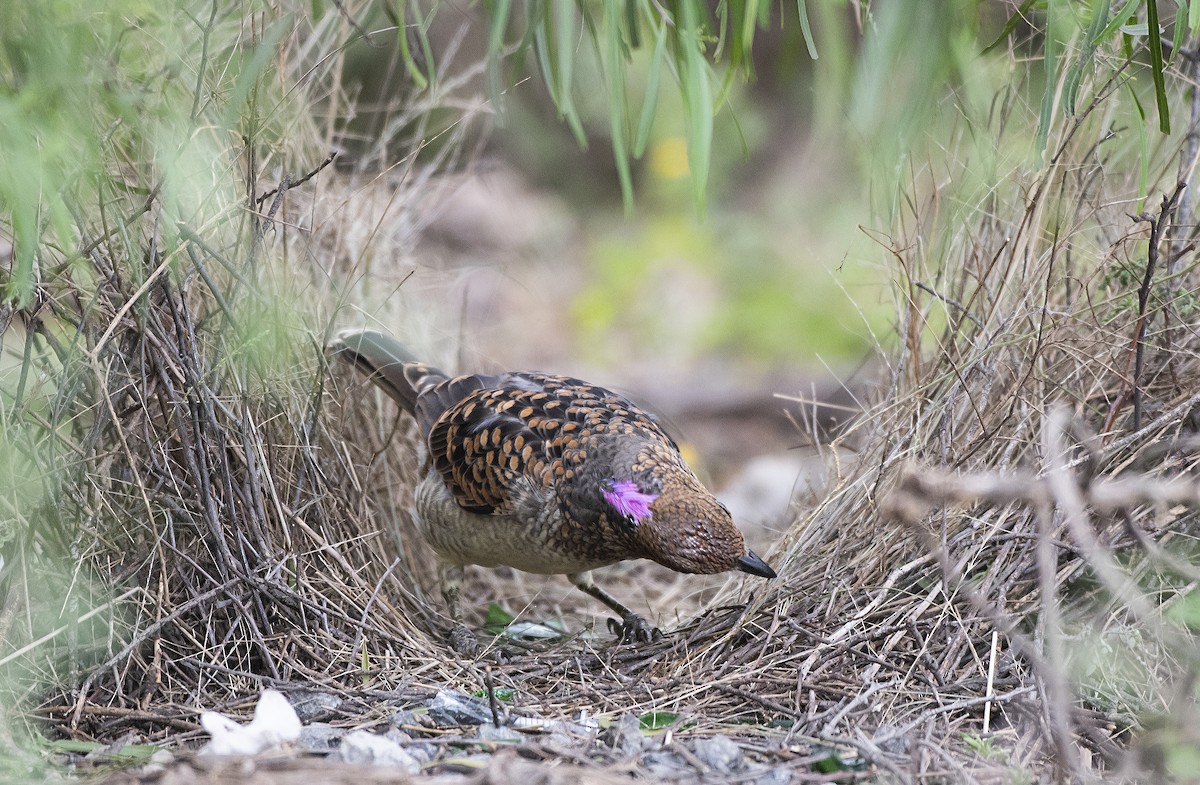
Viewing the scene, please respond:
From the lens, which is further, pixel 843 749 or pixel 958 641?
pixel 958 641

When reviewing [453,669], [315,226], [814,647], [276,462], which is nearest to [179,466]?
[276,462]

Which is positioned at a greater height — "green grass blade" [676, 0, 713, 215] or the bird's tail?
"green grass blade" [676, 0, 713, 215]

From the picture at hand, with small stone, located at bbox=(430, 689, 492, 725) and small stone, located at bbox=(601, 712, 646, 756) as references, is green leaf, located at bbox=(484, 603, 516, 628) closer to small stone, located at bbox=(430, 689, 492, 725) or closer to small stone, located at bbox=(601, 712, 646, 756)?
small stone, located at bbox=(430, 689, 492, 725)

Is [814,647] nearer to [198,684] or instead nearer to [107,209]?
[198,684]

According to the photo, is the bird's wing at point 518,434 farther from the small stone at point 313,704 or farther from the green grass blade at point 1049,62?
the green grass blade at point 1049,62

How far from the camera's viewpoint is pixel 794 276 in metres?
9.62

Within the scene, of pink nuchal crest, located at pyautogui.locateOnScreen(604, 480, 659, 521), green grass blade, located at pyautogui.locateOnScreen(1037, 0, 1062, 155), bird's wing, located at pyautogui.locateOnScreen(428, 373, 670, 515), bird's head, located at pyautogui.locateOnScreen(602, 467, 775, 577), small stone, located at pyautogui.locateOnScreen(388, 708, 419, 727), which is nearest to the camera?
green grass blade, located at pyautogui.locateOnScreen(1037, 0, 1062, 155)

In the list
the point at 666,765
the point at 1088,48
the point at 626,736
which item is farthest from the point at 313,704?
the point at 1088,48

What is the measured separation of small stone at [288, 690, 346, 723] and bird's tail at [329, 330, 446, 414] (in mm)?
1503

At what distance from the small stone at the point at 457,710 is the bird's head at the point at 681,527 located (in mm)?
773

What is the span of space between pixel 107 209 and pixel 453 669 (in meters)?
1.77

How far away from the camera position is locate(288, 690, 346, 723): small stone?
10.0 feet

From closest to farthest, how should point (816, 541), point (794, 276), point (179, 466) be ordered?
point (179, 466)
point (816, 541)
point (794, 276)

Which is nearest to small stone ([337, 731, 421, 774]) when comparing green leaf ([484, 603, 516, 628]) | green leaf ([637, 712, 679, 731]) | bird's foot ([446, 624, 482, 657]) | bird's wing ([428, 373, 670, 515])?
green leaf ([637, 712, 679, 731])
